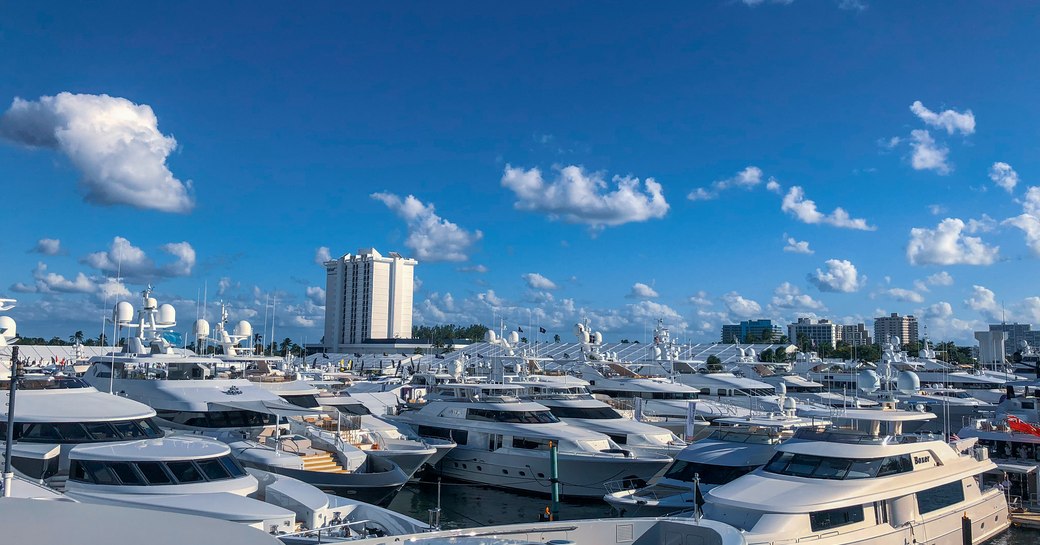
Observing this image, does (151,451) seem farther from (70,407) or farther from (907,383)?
(907,383)

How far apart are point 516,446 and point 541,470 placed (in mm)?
1762

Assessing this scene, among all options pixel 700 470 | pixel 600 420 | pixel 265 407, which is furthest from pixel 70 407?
pixel 600 420

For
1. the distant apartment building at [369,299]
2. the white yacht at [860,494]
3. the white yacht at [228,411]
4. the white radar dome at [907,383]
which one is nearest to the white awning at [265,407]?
the white yacht at [228,411]

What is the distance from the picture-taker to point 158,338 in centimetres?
3756

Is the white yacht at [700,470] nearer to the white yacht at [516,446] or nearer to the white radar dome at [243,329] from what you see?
the white yacht at [516,446]

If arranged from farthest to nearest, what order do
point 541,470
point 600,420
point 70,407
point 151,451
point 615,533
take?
1. point 600,420
2. point 541,470
3. point 70,407
4. point 151,451
5. point 615,533

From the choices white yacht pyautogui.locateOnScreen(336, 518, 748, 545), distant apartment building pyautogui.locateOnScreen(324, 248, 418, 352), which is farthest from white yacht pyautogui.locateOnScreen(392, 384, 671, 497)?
distant apartment building pyautogui.locateOnScreen(324, 248, 418, 352)

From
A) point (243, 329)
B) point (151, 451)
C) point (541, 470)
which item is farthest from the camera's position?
point (243, 329)

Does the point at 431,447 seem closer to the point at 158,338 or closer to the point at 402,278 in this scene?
the point at 158,338

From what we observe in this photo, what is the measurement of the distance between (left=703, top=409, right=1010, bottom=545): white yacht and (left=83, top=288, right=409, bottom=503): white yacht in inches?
439

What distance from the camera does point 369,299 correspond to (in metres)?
170

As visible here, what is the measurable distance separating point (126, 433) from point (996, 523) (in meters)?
25.1

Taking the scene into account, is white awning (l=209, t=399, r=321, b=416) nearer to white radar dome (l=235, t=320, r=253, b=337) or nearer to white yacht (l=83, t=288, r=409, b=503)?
white yacht (l=83, t=288, r=409, b=503)

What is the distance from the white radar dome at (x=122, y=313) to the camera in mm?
36719
